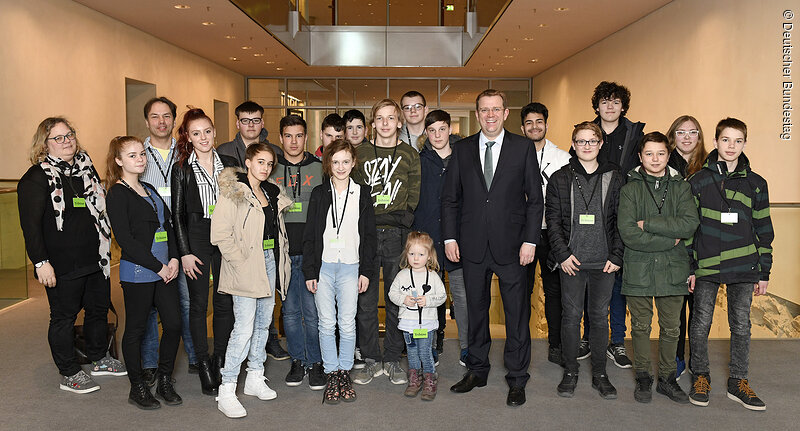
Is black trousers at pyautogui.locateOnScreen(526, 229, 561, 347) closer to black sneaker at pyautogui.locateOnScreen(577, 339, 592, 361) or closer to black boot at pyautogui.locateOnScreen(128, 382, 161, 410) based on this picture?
black sneaker at pyautogui.locateOnScreen(577, 339, 592, 361)

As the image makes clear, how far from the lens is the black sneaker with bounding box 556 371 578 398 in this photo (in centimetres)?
369

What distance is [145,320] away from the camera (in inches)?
139

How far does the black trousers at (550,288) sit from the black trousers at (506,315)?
59 cm

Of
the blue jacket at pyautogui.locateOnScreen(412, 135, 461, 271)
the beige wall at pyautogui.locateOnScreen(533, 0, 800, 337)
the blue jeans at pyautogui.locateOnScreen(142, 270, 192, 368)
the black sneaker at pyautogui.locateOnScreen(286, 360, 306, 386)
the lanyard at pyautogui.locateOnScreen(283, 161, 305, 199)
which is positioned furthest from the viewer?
the beige wall at pyautogui.locateOnScreen(533, 0, 800, 337)

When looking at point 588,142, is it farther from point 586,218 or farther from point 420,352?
point 420,352

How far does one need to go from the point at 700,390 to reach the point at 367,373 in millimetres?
1986

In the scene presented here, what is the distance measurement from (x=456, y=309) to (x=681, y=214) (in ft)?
4.91

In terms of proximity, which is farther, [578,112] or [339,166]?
[578,112]

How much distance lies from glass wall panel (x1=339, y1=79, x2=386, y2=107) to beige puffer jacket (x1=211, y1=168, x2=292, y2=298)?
13.8 metres

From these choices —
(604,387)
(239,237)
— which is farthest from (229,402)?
(604,387)

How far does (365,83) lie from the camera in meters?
17.1

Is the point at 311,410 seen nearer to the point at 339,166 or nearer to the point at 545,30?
the point at 339,166

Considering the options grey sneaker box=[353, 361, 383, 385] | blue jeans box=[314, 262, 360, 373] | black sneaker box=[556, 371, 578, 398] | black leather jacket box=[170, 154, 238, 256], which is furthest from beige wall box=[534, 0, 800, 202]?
black leather jacket box=[170, 154, 238, 256]

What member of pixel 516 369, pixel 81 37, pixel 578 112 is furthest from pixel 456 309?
pixel 578 112
